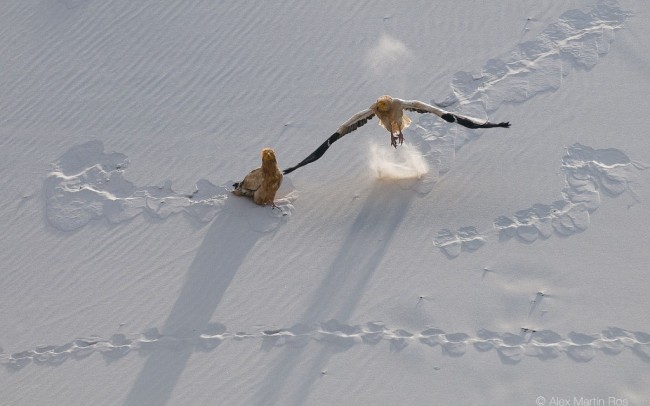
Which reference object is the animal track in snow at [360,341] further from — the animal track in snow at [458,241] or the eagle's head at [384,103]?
the eagle's head at [384,103]

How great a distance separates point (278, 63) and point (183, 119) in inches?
66.7

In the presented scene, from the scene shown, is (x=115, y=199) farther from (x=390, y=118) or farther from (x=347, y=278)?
(x=390, y=118)

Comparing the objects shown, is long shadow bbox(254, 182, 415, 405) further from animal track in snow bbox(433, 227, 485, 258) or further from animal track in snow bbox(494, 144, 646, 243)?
animal track in snow bbox(494, 144, 646, 243)

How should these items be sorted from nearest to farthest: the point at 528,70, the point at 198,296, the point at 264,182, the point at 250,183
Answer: the point at 198,296 < the point at 264,182 < the point at 250,183 < the point at 528,70

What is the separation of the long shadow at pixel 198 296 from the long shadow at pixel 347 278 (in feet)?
3.47

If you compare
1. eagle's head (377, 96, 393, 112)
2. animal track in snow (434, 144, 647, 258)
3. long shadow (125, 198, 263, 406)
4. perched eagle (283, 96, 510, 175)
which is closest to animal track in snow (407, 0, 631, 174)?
perched eagle (283, 96, 510, 175)

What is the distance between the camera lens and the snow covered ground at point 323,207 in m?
12.6

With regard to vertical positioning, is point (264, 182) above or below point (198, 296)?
above

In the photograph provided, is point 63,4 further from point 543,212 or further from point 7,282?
A: point 543,212

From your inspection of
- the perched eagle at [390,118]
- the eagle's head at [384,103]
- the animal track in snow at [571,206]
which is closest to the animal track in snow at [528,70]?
the perched eagle at [390,118]

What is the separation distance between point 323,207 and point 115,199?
2.70m

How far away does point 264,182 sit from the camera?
14141 millimetres

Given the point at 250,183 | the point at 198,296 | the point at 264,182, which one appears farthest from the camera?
the point at 250,183

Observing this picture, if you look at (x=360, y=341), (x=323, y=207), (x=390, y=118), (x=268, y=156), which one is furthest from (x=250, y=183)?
(x=360, y=341)
